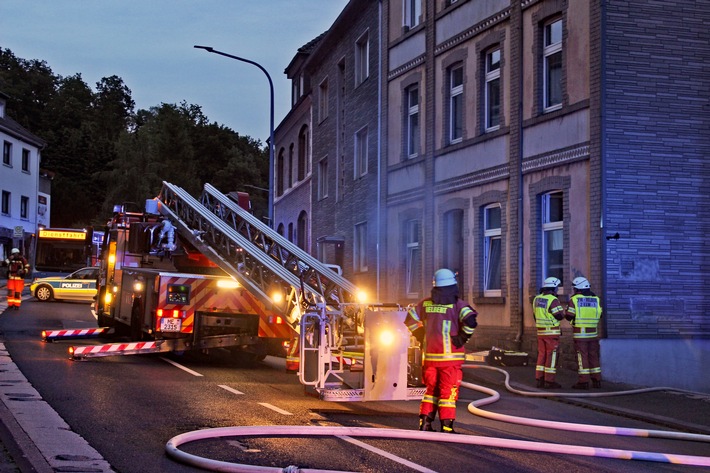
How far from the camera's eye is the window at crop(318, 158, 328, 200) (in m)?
34.7

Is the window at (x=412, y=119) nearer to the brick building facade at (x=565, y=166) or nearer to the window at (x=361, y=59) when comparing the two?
the brick building facade at (x=565, y=166)

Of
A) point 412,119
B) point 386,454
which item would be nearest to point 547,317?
point 386,454

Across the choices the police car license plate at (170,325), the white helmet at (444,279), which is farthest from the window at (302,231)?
the white helmet at (444,279)

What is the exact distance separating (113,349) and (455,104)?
10967 millimetres

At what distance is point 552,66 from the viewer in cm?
1872

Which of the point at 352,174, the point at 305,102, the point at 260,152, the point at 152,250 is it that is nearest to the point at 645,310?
the point at 152,250

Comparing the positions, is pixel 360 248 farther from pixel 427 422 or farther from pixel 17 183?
pixel 17 183

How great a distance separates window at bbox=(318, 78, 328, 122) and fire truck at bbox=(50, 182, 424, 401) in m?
14.8

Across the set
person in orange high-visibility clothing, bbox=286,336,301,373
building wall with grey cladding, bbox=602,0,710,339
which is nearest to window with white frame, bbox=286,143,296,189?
building wall with grey cladding, bbox=602,0,710,339

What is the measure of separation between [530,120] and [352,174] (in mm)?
11557

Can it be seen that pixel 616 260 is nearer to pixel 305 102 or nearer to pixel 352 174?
pixel 352 174

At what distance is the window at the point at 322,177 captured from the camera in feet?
114

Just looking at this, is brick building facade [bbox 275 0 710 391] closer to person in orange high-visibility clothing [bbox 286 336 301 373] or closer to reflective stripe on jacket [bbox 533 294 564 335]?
reflective stripe on jacket [bbox 533 294 564 335]

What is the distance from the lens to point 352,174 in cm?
3011
